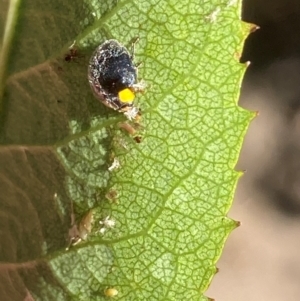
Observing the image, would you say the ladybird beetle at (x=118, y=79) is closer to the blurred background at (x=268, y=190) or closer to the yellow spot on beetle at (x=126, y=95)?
the yellow spot on beetle at (x=126, y=95)

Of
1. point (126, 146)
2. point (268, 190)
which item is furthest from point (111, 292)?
point (268, 190)

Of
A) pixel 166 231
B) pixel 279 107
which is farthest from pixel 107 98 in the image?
pixel 279 107

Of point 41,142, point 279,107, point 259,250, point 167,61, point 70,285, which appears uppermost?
point 279,107

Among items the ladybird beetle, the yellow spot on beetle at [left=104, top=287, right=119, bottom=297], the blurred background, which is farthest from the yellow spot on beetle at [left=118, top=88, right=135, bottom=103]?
the blurred background

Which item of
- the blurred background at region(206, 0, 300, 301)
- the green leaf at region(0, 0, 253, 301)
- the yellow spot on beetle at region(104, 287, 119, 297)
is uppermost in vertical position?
the blurred background at region(206, 0, 300, 301)

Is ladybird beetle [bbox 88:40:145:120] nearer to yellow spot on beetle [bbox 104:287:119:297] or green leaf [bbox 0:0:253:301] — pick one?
green leaf [bbox 0:0:253:301]

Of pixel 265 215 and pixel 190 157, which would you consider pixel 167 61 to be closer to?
pixel 190 157
